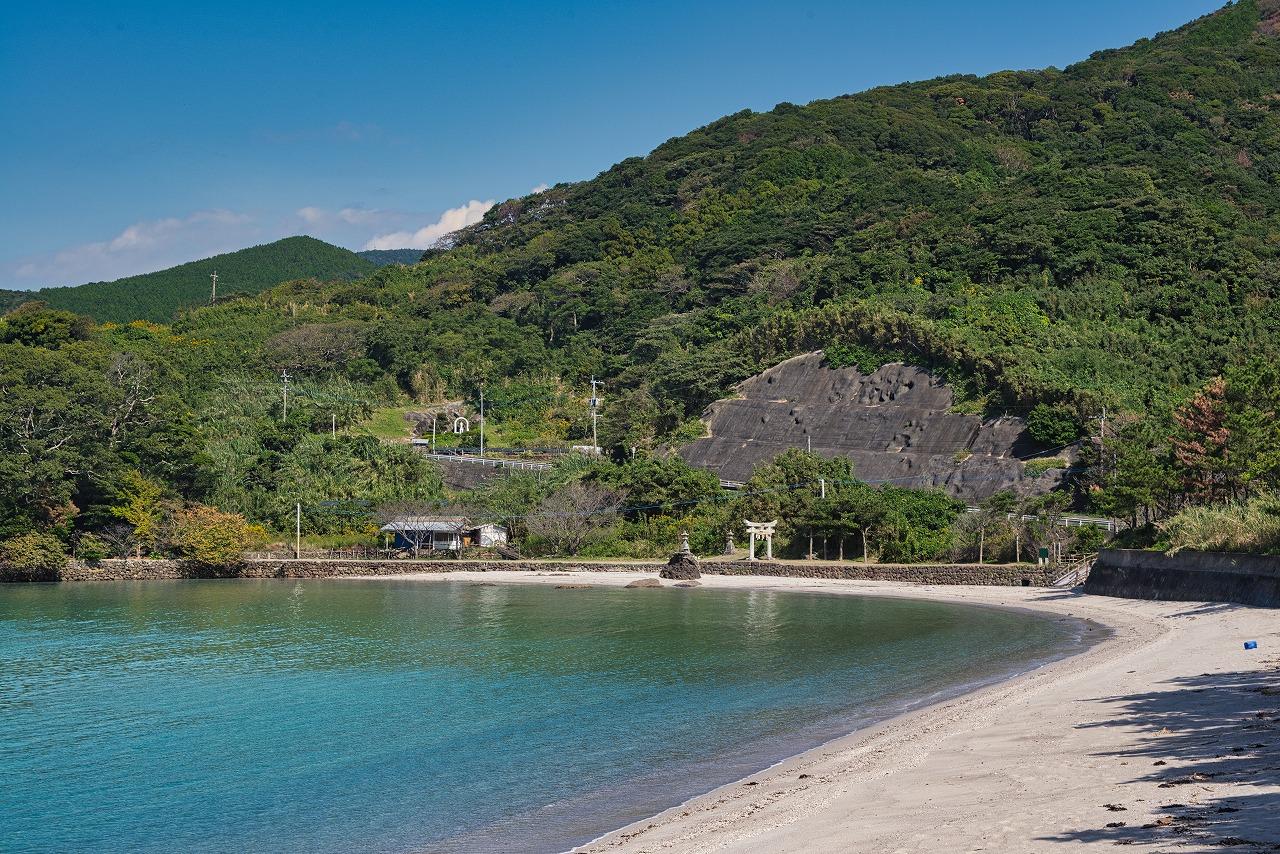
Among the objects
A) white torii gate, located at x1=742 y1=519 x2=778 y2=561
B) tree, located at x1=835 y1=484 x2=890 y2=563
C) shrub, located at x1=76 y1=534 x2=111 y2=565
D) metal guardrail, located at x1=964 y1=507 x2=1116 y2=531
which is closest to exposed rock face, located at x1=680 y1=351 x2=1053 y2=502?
metal guardrail, located at x1=964 y1=507 x2=1116 y2=531

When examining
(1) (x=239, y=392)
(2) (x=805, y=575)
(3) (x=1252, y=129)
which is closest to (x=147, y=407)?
(1) (x=239, y=392)

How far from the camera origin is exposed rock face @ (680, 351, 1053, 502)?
52.0 m

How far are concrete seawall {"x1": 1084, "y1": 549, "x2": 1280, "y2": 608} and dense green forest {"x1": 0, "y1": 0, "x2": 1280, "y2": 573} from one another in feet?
3.40

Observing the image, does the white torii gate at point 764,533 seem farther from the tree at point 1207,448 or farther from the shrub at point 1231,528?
the shrub at point 1231,528

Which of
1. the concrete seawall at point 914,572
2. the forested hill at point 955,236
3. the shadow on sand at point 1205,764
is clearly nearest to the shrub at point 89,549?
the concrete seawall at point 914,572

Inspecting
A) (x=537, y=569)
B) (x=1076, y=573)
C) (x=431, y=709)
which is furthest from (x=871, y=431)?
(x=431, y=709)

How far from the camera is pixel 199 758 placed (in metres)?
16.6

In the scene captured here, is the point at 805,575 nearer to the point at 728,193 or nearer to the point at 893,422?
the point at 893,422

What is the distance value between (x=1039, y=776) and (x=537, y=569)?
43.1 meters

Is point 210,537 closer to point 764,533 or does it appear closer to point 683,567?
point 683,567

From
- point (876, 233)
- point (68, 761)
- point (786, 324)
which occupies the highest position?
point (876, 233)

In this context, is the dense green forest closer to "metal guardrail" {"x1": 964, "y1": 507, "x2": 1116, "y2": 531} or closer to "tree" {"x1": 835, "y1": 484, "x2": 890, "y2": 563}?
"tree" {"x1": 835, "y1": 484, "x2": 890, "y2": 563}

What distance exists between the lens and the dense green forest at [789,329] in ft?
168

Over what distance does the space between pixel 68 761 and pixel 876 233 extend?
78.2 meters
